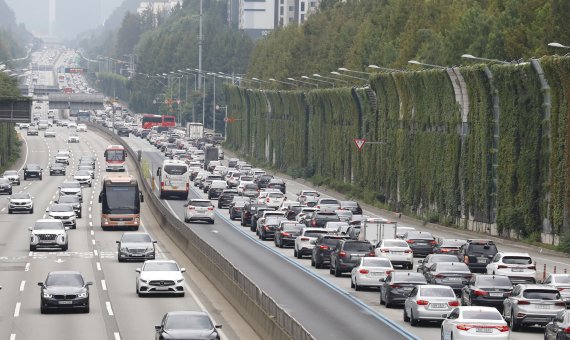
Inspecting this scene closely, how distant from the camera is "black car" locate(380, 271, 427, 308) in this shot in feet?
166

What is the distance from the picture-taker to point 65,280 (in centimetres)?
4888

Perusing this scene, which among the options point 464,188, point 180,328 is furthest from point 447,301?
point 464,188

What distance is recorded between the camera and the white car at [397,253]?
2608 inches

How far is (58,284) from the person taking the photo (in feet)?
160

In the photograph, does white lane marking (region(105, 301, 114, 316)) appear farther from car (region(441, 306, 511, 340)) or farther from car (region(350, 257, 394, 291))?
car (region(441, 306, 511, 340))

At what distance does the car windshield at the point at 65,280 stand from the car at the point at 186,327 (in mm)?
11794

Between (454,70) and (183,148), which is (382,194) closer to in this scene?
(454,70)

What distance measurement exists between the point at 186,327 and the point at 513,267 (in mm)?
23207

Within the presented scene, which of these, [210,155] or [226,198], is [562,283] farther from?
[210,155]

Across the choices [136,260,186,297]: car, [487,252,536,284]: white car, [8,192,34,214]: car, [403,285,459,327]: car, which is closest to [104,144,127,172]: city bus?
[8,192,34,214]: car

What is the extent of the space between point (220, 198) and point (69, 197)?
60.0 ft

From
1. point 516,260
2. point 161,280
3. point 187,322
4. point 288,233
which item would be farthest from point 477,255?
point 187,322

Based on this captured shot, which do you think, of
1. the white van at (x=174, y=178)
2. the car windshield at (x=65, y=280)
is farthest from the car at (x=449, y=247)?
the white van at (x=174, y=178)

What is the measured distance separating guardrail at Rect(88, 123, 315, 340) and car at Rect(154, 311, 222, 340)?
6.14ft
